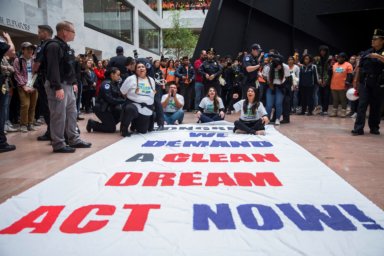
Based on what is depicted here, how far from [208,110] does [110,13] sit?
15.4m

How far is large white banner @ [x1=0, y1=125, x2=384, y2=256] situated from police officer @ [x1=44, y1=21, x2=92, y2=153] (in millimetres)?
949

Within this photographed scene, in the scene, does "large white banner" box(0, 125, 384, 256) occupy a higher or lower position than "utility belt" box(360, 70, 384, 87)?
lower

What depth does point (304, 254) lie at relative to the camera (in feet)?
6.52

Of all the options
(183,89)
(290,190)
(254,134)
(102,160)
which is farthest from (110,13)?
(290,190)

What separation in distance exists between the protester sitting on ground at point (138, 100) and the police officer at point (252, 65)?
3.40 metres

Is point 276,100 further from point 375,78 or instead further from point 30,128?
point 30,128

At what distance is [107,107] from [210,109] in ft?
7.93

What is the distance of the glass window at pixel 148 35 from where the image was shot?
28.8 m

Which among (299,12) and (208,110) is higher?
(299,12)

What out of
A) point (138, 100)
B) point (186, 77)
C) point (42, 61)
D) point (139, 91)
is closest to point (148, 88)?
point (139, 91)

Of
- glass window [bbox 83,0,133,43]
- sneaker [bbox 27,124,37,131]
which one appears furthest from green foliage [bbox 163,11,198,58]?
sneaker [bbox 27,124,37,131]

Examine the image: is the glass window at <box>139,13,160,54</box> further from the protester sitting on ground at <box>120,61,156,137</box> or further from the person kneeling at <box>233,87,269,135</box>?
the person kneeling at <box>233,87,269,135</box>

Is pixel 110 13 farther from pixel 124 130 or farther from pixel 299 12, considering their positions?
pixel 124 130

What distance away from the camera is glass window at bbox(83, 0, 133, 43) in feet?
57.4
